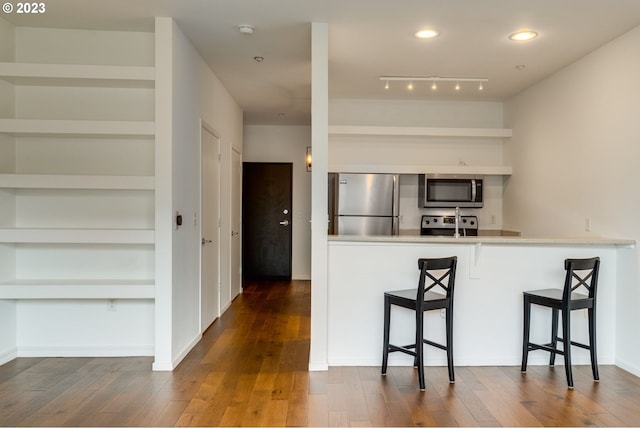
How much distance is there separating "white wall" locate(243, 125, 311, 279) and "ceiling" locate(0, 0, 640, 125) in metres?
2.41

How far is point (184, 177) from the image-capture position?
11.8 feet

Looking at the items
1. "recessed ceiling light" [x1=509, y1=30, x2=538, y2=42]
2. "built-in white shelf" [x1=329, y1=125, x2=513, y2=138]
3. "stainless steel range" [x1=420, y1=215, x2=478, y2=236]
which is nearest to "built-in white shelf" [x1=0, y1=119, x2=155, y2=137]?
"built-in white shelf" [x1=329, y1=125, x2=513, y2=138]

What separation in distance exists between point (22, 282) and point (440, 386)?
3.17 meters

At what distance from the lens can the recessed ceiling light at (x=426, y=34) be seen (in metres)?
3.37

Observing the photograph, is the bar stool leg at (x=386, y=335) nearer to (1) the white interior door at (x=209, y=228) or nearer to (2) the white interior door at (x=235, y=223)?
(1) the white interior door at (x=209, y=228)

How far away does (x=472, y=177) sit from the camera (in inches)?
209

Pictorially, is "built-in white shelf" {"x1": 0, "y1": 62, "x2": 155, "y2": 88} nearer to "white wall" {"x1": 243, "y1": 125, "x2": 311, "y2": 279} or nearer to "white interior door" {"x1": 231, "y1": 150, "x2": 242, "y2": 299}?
"white interior door" {"x1": 231, "y1": 150, "x2": 242, "y2": 299}

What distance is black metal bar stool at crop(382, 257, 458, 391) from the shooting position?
9.74 ft

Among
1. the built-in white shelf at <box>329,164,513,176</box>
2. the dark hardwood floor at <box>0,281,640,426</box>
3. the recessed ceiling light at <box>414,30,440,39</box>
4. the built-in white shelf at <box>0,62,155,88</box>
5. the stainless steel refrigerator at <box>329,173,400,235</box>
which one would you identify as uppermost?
the recessed ceiling light at <box>414,30,440,39</box>

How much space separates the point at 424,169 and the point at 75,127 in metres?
3.63

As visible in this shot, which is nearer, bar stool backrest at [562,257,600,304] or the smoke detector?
bar stool backrest at [562,257,600,304]

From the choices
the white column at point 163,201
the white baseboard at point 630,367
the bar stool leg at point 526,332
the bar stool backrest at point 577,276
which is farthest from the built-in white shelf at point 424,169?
the white baseboard at point 630,367

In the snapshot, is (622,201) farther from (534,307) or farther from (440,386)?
(440,386)

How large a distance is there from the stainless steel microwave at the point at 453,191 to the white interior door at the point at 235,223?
2.41m
